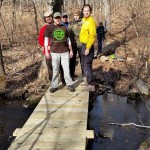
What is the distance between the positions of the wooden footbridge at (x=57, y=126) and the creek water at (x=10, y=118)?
101 cm

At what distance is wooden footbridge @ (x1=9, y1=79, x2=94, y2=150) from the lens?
5.55 meters

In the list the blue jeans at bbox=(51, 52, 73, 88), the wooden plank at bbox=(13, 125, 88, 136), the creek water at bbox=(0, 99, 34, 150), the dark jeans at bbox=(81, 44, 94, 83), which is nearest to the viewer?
the wooden plank at bbox=(13, 125, 88, 136)

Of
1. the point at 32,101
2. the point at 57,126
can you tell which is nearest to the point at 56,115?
the point at 57,126

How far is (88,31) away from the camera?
8078 mm

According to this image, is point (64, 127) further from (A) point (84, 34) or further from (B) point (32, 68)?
(B) point (32, 68)

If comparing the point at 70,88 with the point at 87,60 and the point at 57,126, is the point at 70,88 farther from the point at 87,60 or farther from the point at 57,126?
the point at 57,126

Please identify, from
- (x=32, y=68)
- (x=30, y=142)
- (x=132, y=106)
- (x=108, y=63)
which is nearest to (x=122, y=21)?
(x=108, y=63)

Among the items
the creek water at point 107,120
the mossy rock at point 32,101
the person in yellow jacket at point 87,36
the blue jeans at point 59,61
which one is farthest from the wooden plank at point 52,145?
the mossy rock at point 32,101

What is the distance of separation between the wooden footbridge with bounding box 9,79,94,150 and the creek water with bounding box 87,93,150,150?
786 millimetres

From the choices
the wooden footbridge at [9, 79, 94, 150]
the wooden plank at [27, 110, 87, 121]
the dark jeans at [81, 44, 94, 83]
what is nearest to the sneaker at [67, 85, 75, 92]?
the wooden footbridge at [9, 79, 94, 150]

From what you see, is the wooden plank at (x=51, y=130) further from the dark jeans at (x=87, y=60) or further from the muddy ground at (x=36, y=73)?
the muddy ground at (x=36, y=73)

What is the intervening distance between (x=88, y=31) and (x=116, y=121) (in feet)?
8.14

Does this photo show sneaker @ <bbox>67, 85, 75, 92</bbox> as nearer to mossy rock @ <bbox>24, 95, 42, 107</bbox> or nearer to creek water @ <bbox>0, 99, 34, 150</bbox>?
creek water @ <bbox>0, 99, 34, 150</bbox>

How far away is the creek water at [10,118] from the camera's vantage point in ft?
25.1
